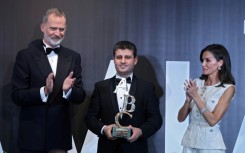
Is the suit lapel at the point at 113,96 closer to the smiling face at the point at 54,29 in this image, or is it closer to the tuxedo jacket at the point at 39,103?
the tuxedo jacket at the point at 39,103

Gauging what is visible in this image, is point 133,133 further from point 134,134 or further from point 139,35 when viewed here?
point 139,35

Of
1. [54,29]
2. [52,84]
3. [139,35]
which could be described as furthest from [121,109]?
[139,35]

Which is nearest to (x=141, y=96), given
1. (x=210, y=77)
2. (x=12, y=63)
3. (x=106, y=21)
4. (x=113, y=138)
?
(x=113, y=138)

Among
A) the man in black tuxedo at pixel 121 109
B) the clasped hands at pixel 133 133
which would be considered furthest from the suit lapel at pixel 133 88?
the clasped hands at pixel 133 133

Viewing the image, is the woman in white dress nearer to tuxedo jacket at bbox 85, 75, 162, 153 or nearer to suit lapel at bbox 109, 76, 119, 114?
tuxedo jacket at bbox 85, 75, 162, 153

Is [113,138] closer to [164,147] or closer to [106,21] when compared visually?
[164,147]

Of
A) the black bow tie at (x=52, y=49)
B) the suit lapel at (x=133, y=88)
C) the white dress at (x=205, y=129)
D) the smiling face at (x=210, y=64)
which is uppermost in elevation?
the black bow tie at (x=52, y=49)

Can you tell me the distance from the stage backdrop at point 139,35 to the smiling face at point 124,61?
0.61m

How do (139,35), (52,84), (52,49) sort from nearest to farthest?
1. (52,84)
2. (52,49)
3. (139,35)

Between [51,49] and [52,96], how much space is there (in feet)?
1.14

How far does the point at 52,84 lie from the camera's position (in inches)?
95.5

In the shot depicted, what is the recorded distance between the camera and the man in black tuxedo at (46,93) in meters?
2.54

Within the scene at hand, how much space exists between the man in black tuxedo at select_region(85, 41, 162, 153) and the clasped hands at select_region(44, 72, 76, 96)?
314mm

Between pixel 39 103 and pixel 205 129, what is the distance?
1.22 meters
